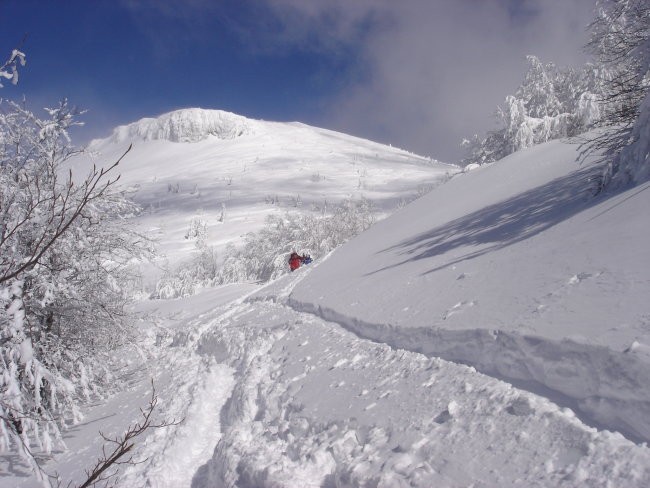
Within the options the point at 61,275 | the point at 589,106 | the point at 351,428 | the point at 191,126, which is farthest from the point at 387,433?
the point at 191,126

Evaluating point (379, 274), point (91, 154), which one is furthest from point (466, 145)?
point (91, 154)

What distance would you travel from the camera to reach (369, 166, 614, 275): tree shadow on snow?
6.30 meters

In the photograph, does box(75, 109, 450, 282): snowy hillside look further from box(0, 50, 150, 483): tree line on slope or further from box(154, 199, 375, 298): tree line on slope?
box(154, 199, 375, 298): tree line on slope

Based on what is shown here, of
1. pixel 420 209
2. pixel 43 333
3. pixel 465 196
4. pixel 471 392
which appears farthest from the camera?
pixel 420 209

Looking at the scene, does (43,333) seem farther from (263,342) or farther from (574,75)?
(574,75)

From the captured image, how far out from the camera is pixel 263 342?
25.0ft

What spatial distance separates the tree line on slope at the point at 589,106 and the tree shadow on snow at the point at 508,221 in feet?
2.19

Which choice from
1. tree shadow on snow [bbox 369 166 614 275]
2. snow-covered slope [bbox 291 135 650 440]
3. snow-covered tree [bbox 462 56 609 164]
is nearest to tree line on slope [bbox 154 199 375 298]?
snow-covered tree [bbox 462 56 609 164]

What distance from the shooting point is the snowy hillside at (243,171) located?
64375 millimetres

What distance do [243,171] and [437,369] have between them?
103894mm

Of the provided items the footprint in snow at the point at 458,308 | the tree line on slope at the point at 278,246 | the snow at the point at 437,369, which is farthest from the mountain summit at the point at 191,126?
the footprint in snow at the point at 458,308

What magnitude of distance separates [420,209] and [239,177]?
88447 mm

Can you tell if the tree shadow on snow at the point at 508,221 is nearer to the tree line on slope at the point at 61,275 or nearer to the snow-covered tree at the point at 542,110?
the tree line on slope at the point at 61,275

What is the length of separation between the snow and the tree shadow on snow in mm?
51
